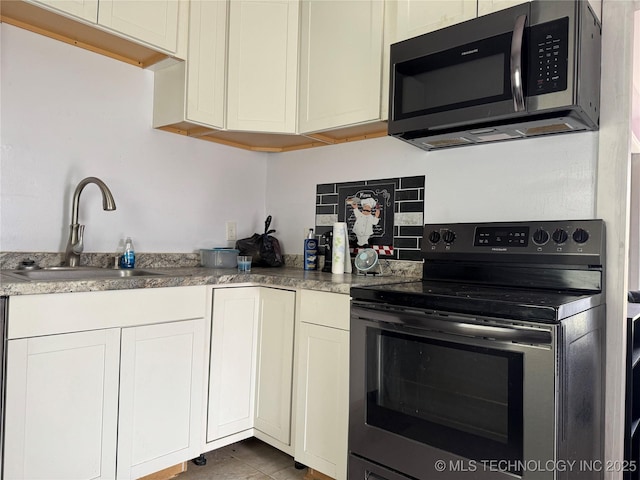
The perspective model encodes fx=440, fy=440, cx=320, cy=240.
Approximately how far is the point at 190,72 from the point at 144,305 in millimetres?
1144

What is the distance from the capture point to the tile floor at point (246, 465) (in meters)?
1.92

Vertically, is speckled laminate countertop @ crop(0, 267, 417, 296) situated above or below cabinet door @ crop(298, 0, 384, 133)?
below

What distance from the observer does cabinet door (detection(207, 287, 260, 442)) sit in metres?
1.95

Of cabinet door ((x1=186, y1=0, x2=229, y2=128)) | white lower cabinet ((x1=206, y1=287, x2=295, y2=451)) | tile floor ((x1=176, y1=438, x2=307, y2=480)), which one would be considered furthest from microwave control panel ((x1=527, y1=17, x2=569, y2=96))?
tile floor ((x1=176, y1=438, x2=307, y2=480))

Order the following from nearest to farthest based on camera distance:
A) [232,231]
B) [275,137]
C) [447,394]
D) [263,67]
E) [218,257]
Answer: [447,394] < [263,67] < [218,257] < [275,137] < [232,231]

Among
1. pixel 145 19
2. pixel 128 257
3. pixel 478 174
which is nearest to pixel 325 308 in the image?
pixel 478 174

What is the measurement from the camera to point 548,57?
1415 mm

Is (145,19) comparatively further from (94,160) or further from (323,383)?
(323,383)

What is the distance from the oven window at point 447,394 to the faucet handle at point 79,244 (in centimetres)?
→ 132

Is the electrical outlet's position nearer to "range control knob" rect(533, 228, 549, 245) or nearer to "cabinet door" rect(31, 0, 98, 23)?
"cabinet door" rect(31, 0, 98, 23)

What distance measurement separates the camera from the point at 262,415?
2.06 meters

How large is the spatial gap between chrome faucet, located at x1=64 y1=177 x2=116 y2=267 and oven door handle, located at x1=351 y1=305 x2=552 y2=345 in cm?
Answer: 121

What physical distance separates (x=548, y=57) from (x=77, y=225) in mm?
1945

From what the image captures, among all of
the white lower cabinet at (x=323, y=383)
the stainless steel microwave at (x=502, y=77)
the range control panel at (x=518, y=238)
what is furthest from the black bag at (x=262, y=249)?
the stainless steel microwave at (x=502, y=77)
